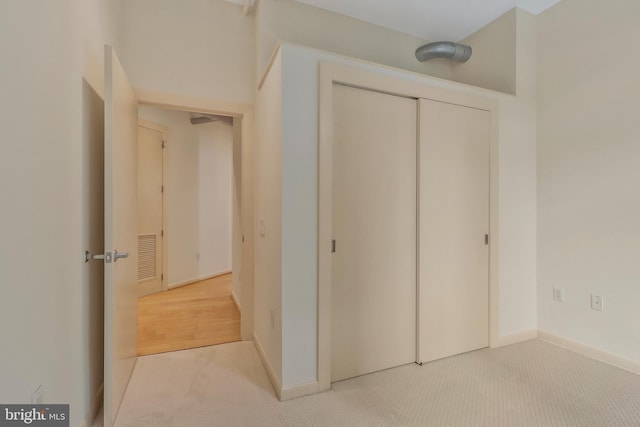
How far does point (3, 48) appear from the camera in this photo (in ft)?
3.00

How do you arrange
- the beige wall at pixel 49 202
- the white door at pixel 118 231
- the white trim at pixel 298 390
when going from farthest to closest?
1. the white trim at pixel 298 390
2. the white door at pixel 118 231
3. the beige wall at pixel 49 202

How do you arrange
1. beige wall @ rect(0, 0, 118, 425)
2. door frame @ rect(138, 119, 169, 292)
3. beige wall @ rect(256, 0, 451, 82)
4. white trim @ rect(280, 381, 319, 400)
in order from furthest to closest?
door frame @ rect(138, 119, 169, 292)
beige wall @ rect(256, 0, 451, 82)
white trim @ rect(280, 381, 319, 400)
beige wall @ rect(0, 0, 118, 425)

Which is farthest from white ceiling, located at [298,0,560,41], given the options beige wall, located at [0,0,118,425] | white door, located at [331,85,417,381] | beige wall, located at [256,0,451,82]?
beige wall, located at [0,0,118,425]

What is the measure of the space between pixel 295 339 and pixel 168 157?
3.72 metres

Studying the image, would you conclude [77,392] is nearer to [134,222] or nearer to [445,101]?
[134,222]

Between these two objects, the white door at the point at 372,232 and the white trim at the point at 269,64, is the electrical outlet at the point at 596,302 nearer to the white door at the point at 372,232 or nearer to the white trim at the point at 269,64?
the white door at the point at 372,232

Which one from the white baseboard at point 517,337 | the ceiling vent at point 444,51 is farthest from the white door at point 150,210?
the white baseboard at point 517,337

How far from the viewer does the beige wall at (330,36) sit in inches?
95.9

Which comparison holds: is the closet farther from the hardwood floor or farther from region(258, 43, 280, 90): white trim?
the hardwood floor

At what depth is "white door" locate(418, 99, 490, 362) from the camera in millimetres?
2244

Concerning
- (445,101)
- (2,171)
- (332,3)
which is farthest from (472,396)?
(332,3)

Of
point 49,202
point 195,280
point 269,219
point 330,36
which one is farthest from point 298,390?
point 195,280

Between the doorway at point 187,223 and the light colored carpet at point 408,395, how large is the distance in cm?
78

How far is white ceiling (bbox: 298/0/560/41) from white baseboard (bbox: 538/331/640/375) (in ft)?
9.64
